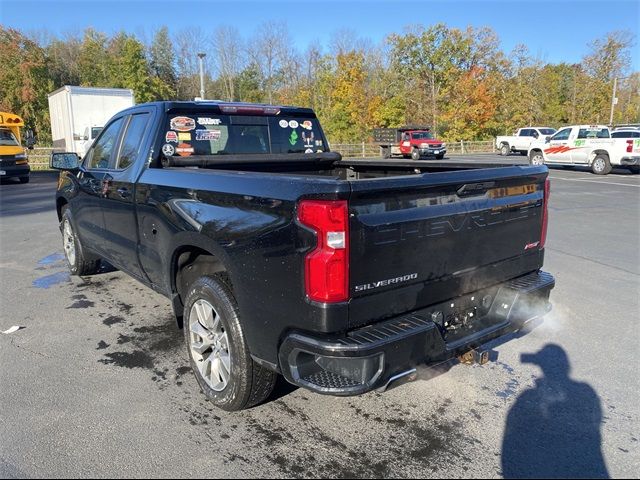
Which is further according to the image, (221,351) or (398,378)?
(221,351)

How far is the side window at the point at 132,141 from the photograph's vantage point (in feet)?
13.9

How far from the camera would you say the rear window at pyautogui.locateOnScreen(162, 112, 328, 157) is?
4.13m

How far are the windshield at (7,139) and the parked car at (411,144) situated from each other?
68.3 ft

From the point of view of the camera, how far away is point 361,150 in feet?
125

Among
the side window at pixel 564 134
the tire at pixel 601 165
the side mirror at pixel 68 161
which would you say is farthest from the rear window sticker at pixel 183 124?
the side window at pixel 564 134

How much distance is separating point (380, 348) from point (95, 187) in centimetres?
365

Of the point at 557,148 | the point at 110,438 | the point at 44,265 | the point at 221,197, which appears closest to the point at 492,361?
the point at 221,197

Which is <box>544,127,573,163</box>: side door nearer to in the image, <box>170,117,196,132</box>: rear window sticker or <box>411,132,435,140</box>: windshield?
<box>411,132,435,140</box>: windshield

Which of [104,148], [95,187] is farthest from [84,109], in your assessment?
[95,187]

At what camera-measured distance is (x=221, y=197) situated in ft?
9.61

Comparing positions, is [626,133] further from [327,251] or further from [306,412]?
[327,251]

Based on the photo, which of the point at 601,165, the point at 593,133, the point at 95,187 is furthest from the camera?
the point at 593,133

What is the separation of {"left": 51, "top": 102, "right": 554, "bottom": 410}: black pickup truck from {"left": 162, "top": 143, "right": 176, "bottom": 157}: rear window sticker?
0.01m

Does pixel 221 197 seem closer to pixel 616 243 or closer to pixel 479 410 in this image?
pixel 479 410
